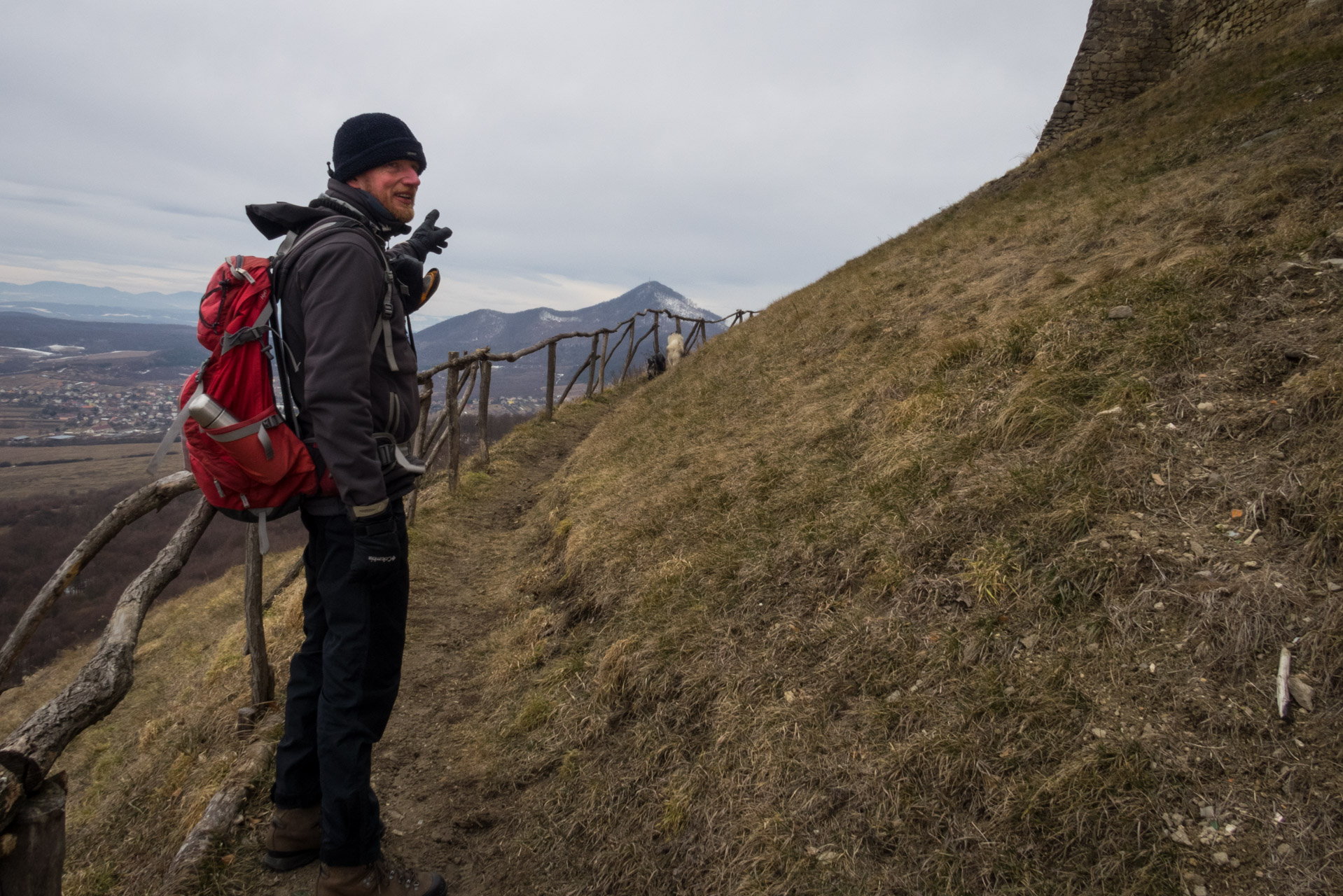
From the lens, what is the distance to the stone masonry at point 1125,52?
1365 centimetres

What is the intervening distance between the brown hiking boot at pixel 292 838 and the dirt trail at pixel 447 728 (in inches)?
2.0

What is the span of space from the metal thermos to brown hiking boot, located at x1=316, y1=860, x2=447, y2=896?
162 centimetres

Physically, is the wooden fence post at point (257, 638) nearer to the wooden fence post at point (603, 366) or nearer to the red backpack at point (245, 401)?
the red backpack at point (245, 401)

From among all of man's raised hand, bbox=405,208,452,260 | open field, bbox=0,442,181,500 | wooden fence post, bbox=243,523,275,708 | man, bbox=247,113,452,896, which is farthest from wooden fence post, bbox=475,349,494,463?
open field, bbox=0,442,181,500

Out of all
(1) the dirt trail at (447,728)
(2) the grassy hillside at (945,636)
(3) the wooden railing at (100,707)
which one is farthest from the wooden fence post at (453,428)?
(3) the wooden railing at (100,707)

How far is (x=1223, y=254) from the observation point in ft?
15.8

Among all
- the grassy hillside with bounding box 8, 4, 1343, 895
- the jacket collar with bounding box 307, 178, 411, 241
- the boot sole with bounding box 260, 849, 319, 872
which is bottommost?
the boot sole with bounding box 260, 849, 319, 872

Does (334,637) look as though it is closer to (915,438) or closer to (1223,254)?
(915,438)

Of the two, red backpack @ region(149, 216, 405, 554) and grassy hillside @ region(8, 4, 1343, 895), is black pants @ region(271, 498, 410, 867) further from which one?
grassy hillside @ region(8, 4, 1343, 895)

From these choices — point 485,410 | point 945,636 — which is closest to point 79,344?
point 485,410

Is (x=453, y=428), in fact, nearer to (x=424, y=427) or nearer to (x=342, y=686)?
(x=424, y=427)

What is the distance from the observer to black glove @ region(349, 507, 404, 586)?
231 centimetres

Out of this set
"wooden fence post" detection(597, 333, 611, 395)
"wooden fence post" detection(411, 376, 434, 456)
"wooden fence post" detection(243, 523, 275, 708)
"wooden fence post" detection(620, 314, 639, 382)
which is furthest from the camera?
"wooden fence post" detection(620, 314, 639, 382)

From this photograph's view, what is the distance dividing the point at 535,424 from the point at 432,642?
8.46 meters
